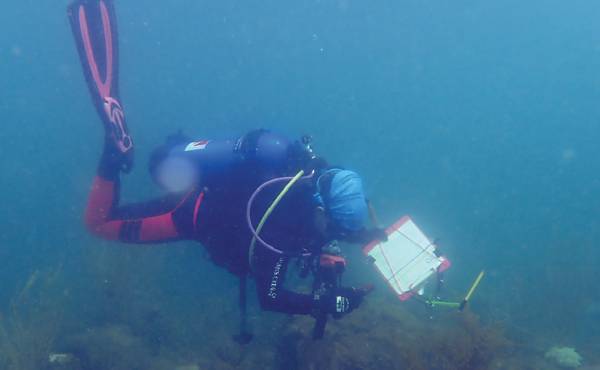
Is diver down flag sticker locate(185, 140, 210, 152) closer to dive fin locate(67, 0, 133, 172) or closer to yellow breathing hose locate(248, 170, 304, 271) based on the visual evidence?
dive fin locate(67, 0, 133, 172)

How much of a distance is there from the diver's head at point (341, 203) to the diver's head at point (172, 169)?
51.4 inches

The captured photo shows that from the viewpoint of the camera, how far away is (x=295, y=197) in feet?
11.2

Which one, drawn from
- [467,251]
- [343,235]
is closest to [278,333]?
[343,235]

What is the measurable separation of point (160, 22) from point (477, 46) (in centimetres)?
3452

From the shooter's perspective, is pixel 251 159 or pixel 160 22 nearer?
pixel 251 159

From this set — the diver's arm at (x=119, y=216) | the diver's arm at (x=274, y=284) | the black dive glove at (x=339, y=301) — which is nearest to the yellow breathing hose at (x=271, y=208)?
the diver's arm at (x=274, y=284)

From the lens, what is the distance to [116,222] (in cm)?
405

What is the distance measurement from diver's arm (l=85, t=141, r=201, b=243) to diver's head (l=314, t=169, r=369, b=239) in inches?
52.4

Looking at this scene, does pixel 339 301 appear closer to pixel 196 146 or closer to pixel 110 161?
pixel 196 146

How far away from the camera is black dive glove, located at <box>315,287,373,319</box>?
3613mm

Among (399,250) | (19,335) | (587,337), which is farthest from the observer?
(587,337)

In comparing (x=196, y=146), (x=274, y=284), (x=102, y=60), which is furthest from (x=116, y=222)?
(x=274, y=284)

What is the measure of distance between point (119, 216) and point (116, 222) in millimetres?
73

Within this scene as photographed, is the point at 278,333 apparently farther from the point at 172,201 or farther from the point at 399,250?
the point at 172,201
